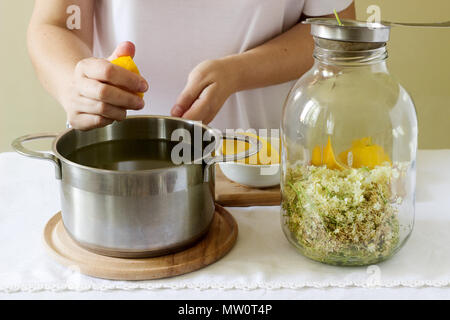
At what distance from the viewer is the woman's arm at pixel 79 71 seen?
77 cm

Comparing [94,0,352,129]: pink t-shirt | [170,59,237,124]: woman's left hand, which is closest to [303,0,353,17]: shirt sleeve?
[94,0,352,129]: pink t-shirt

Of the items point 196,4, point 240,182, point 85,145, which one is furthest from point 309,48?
point 85,145

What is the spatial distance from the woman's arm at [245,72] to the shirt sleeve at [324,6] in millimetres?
25

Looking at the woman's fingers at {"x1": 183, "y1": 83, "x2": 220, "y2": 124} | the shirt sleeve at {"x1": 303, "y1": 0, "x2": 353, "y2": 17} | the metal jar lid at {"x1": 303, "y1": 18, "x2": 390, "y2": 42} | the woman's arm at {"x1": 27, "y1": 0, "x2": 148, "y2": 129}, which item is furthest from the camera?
the shirt sleeve at {"x1": 303, "y1": 0, "x2": 353, "y2": 17}

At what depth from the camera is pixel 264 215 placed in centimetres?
92

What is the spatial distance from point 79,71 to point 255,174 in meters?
0.34

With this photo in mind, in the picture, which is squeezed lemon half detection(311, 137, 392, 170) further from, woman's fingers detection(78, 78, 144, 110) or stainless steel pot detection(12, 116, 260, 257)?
woman's fingers detection(78, 78, 144, 110)

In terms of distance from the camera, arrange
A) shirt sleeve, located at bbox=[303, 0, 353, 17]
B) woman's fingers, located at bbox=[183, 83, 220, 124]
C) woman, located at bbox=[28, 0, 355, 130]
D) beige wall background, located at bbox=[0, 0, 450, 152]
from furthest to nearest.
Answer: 1. beige wall background, located at bbox=[0, 0, 450, 152]
2. shirt sleeve, located at bbox=[303, 0, 353, 17]
3. woman, located at bbox=[28, 0, 355, 130]
4. woman's fingers, located at bbox=[183, 83, 220, 124]

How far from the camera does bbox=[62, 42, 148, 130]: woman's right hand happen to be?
0.76 metres

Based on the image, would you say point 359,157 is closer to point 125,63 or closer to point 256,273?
point 256,273

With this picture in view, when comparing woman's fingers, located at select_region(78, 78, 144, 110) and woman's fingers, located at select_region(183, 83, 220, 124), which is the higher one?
woman's fingers, located at select_region(78, 78, 144, 110)

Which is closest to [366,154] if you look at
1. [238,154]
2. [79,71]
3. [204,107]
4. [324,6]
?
[238,154]

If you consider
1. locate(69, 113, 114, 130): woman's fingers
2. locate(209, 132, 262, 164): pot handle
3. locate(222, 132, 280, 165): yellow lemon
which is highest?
locate(69, 113, 114, 130): woman's fingers
